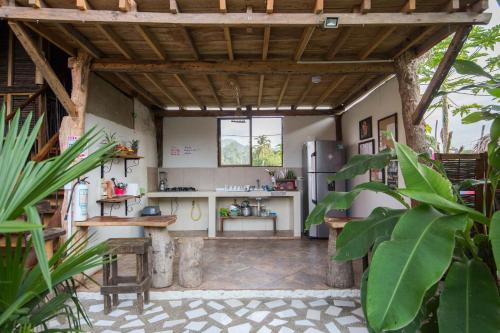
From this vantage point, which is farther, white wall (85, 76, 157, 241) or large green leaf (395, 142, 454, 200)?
white wall (85, 76, 157, 241)

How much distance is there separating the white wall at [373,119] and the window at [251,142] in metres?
1.61

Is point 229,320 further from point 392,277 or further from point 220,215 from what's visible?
point 220,215

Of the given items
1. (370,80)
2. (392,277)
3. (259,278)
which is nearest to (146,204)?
(259,278)

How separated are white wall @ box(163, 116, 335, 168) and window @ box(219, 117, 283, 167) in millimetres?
171

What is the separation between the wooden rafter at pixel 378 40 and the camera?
9.87 ft

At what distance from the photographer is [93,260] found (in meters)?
1.10

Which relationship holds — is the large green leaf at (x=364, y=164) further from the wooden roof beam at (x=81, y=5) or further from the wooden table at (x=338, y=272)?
the wooden roof beam at (x=81, y=5)

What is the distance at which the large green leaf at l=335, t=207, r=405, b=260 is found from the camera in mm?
1527

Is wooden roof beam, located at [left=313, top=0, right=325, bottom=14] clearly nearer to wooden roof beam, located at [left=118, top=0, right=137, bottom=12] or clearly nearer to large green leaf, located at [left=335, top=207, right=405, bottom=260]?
wooden roof beam, located at [left=118, top=0, right=137, bottom=12]

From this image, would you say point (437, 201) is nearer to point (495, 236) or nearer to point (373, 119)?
point (495, 236)

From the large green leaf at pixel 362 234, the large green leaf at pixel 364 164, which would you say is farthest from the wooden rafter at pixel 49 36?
the large green leaf at pixel 362 234

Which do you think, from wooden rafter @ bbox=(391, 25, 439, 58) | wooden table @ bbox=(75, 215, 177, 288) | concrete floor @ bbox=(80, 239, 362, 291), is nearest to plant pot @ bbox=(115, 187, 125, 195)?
wooden table @ bbox=(75, 215, 177, 288)

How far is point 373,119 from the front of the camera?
4879 mm

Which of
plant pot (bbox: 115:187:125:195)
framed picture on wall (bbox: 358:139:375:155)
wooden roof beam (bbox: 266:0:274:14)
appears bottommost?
plant pot (bbox: 115:187:125:195)
